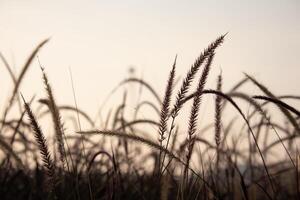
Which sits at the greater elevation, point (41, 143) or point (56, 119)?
point (56, 119)

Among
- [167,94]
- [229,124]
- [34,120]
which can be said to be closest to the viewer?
[34,120]

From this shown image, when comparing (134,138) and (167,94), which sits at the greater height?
(167,94)

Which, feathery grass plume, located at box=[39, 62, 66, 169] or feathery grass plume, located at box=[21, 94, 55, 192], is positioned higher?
feathery grass plume, located at box=[39, 62, 66, 169]

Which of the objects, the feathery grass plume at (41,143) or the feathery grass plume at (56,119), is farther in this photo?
the feathery grass plume at (56,119)

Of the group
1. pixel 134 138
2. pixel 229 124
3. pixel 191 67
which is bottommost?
pixel 134 138

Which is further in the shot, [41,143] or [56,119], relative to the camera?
[56,119]

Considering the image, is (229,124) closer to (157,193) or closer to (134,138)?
(157,193)

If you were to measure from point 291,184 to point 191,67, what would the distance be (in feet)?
6.60

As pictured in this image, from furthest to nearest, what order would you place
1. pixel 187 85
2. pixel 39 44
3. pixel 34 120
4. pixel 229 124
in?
pixel 229 124 → pixel 39 44 → pixel 187 85 → pixel 34 120

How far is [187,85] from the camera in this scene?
1.70 m

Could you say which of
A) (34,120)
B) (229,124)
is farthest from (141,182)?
(34,120)

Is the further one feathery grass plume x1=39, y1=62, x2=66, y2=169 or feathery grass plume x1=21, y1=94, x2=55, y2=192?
feathery grass plume x1=39, y1=62, x2=66, y2=169

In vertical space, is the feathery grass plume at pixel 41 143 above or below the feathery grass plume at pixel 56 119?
below

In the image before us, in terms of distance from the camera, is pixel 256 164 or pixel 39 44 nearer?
pixel 39 44
